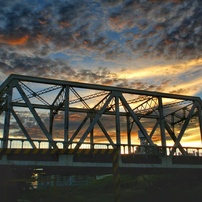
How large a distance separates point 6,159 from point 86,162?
6.89 m

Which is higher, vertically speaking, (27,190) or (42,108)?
(42,108)

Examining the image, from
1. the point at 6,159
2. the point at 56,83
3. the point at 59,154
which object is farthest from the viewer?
the point at 56,83

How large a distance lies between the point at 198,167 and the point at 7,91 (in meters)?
21.3

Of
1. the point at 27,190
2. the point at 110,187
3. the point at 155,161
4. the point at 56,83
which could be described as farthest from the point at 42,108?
the point at 110,187

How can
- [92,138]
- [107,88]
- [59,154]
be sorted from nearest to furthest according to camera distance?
[59,154]
[107,88]
[92,138]

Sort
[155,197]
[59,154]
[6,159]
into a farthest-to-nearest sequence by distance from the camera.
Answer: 1. [155,197]
2. [59,154]
3. [6,159]

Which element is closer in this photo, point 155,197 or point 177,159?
point 177,159

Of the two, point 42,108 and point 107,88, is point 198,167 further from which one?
point 42,108

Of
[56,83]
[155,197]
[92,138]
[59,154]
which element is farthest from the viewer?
[92,138]

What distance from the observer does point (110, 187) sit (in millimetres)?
52375

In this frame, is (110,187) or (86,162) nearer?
(86,162)

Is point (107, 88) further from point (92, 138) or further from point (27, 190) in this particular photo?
point (27, 190)

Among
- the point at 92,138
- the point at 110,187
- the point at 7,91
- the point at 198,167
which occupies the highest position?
the point at 7,91

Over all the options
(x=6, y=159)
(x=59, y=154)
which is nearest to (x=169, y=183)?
(x=59, y=154)
